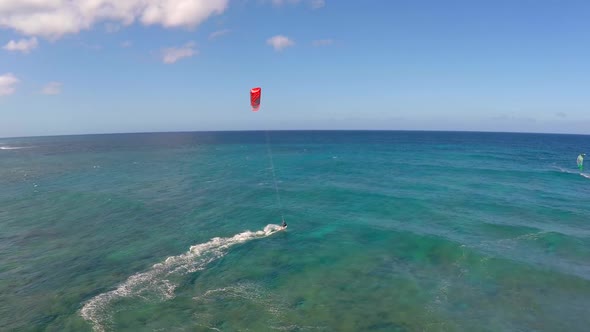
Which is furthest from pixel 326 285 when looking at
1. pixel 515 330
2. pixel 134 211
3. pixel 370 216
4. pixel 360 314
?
pixel 134 211

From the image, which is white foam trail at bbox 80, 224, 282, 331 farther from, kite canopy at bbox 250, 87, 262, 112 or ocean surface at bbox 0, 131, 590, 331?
kite canopy at bbox 250, 87, 262, 112

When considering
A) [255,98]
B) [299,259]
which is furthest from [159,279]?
[255,98]

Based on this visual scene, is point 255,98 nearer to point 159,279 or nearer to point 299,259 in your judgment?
point 299,259

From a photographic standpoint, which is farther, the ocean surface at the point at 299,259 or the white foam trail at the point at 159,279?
the white foam trail at the point at 159,279

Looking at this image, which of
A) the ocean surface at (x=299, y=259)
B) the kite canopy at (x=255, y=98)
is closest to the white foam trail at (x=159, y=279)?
the ocean surface at (x=299, y=259)

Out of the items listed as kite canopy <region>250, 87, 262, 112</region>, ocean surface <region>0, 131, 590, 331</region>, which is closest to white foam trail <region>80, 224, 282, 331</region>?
ocean surface <region>0, 131, 590, 331</region>

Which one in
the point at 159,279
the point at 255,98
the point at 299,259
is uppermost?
the point at 255,98

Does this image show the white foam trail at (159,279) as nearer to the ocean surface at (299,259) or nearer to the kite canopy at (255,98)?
the ocean surface at (299,259)
